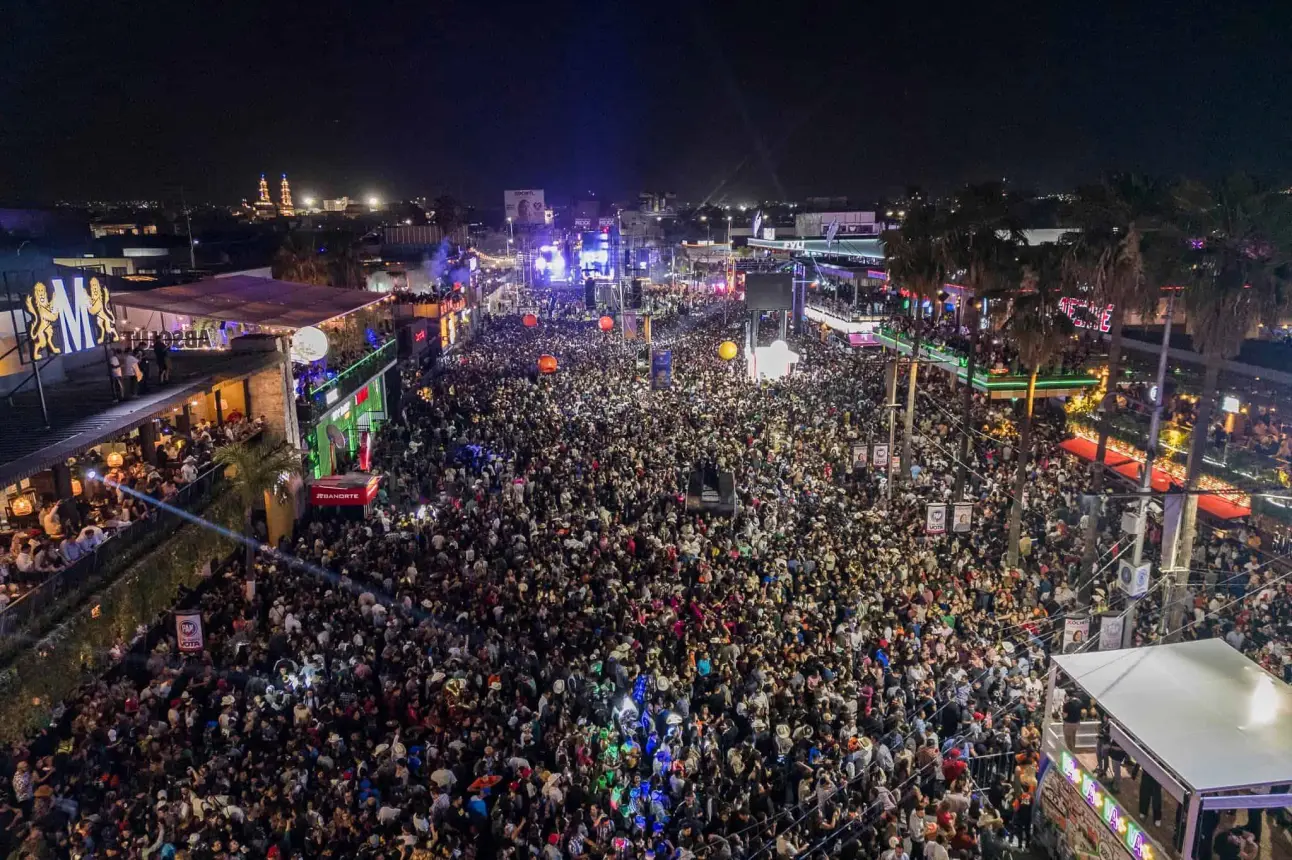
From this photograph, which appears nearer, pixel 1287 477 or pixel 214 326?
pixel 1287 477

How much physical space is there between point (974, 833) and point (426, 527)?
12263 millimetres

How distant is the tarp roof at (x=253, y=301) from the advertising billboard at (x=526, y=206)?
104 meters

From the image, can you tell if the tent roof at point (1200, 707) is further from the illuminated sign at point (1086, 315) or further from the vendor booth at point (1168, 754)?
the illuminated sign at point (1086, 315)

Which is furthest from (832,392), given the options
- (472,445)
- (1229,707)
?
(1229,707)

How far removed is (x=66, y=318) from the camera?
1402cm

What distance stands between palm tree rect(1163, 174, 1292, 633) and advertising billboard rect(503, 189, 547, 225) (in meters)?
119

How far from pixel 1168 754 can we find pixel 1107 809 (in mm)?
1140

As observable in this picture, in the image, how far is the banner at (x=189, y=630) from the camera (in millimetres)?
11492

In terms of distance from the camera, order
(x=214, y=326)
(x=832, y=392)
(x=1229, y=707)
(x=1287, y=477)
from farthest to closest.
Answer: (x=832, y=392)
(x=214, y=326)
(x=1287, y=477)
(x=1229, y=707)

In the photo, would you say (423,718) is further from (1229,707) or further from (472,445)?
(472,445)

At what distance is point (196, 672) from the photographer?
1155cm

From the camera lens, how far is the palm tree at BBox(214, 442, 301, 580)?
1562 centimetres

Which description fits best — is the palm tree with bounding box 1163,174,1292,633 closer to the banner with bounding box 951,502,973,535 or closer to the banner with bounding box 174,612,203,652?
the banner with bounding box 951,502,973,535

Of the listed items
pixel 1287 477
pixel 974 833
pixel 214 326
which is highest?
pixel 214 326
